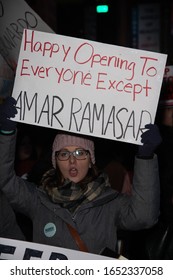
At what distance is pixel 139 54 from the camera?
9.46 feet

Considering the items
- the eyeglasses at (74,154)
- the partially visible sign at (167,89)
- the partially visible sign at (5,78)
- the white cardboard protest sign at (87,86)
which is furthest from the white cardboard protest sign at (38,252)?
the partially visible sign at (167,89)

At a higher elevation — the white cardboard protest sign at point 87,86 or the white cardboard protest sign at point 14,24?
the white cardboard protest sign at point 14,24

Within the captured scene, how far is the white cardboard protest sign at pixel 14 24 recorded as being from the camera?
11.4 ft

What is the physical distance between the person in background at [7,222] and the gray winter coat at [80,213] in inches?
3.5

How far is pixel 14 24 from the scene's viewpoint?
351cm

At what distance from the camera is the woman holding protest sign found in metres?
2.81

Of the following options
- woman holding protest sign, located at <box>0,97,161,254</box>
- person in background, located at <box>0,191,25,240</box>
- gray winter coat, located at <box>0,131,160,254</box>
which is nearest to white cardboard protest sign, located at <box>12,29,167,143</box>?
woman holding protest sign, located at <box>0,97,161,254</box>

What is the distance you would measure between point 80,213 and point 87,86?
0.70 meters

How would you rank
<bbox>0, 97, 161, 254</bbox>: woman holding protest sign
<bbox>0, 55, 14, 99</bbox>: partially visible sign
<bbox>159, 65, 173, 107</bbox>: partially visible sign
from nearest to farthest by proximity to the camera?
<bbox>0, 97, 161, 254</bbox>: woman holding protest sign
<bbox>0, 55, 14, 99</bbox>: partially visible sign
<bbox>159, 65, 173, 107</bbox>: partially visible sign

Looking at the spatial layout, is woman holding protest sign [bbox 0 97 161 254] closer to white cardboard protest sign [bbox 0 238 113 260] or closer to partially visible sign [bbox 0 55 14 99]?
white cardboard protest sign [bbox 0 238 113 260]

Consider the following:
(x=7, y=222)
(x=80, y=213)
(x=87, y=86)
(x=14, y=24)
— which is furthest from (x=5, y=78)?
(x=80, y=213)

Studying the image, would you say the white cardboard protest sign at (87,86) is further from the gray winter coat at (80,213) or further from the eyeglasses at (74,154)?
the gray winter coat at (80,213)

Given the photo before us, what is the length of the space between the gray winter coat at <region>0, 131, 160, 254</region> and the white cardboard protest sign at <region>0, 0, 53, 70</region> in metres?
0.89

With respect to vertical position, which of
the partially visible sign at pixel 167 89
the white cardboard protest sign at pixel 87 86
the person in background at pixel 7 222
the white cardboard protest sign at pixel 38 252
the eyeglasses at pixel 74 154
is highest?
the partially visible sign at pixel 167 89
